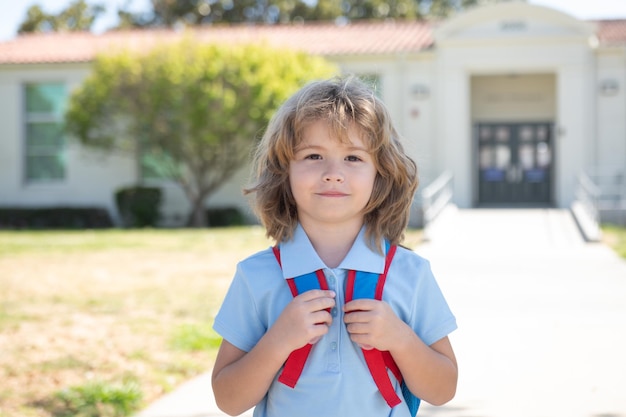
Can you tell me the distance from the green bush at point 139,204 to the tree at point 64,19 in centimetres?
2277

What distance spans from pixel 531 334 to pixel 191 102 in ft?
51.1

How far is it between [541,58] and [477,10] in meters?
2.14

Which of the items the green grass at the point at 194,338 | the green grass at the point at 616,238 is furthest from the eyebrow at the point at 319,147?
the green grass at the point at 616,238

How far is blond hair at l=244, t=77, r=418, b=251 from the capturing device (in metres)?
1.96

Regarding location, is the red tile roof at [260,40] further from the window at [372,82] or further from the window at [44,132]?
the window at [372,82]

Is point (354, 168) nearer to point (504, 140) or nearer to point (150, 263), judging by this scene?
point (150, 263)

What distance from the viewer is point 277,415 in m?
1.96

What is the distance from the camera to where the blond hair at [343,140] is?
1.96 meters

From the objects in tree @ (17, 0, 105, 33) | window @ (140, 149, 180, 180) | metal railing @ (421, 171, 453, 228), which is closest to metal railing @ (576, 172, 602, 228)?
metal railing @ (421, 171, 453, 228)

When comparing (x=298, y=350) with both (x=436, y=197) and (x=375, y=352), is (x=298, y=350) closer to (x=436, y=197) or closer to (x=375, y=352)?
(x=375, y=352)

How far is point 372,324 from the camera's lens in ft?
5.94

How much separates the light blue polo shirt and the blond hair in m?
0.10

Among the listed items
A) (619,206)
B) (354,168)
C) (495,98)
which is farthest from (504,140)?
(354,168)

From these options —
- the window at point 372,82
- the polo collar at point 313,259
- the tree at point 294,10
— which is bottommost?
the polo collar at point 313,259
